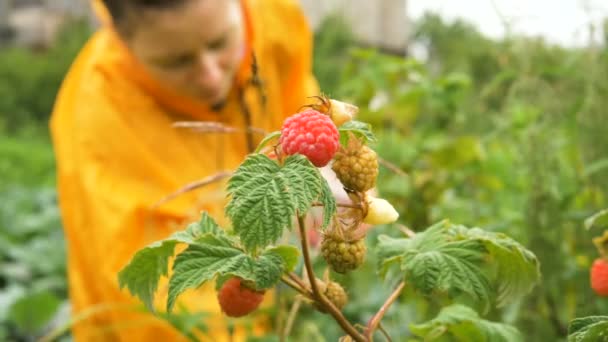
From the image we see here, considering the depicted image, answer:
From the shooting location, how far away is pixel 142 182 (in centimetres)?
173

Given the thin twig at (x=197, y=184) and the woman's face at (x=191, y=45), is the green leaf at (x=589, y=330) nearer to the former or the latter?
the thin twig at (x=197, y=184)

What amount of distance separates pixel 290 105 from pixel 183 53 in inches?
21.2

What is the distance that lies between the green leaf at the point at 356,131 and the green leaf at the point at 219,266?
6cm

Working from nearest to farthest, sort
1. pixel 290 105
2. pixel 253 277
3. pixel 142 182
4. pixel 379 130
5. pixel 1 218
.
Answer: pixel 253 277 → pixel 379 130 → pixel 142 182 → pixel 290 105 → pixel 1 218

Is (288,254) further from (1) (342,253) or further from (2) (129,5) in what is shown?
(2) (129,5)

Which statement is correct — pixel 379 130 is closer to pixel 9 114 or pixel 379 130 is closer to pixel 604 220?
pixel 604 220

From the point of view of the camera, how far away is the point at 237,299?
421 millimetres

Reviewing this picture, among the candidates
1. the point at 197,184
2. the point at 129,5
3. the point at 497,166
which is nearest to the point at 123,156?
the point at 129,5

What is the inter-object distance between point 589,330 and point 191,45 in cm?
120

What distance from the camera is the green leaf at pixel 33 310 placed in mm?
1949

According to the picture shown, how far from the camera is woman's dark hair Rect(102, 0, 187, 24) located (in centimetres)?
149

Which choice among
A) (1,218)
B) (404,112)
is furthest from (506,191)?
(1,218)

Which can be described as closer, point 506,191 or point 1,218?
point 506,191

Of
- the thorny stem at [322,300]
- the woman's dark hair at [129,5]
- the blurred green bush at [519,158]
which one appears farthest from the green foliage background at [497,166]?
the woman's dark hair at [129,5]
